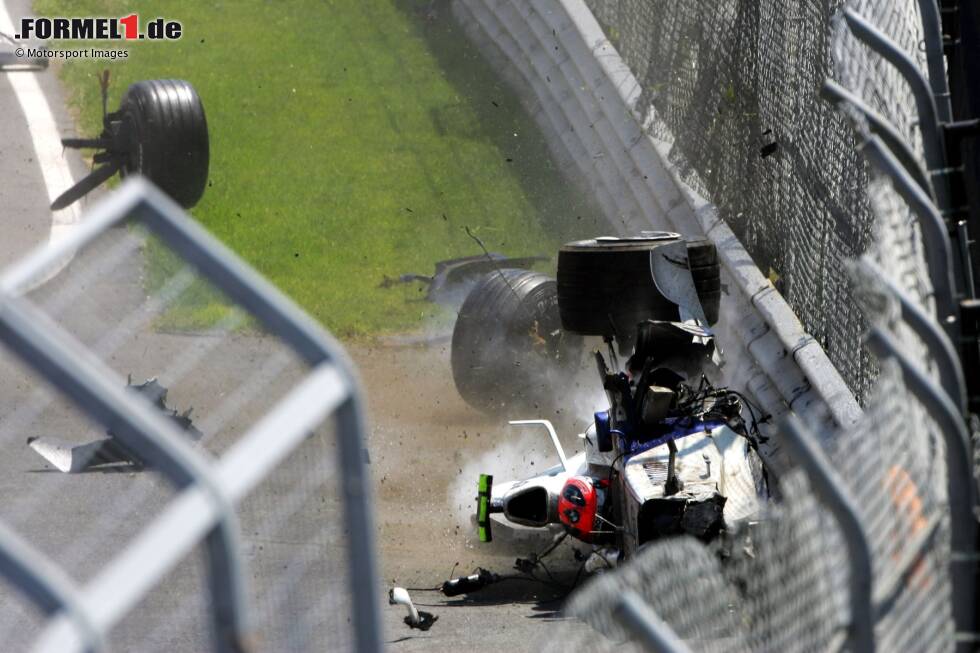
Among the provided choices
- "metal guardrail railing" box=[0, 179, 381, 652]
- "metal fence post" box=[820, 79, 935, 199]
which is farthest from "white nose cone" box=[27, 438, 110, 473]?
"metal fence post" box=[820, 79, 935, 199]

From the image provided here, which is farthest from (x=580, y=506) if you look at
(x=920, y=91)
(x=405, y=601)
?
(x=920, y=91)

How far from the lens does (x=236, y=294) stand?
246cm

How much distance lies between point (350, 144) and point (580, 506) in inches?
419

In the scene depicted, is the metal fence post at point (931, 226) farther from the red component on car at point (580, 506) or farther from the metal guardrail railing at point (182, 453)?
the red component on car at point (580, 506)

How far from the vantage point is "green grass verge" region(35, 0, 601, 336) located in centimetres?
1516

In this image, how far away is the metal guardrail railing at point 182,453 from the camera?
187 cm

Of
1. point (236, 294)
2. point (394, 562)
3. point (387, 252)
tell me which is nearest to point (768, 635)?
point (236, 294)

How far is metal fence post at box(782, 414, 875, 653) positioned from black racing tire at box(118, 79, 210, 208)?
480 inches

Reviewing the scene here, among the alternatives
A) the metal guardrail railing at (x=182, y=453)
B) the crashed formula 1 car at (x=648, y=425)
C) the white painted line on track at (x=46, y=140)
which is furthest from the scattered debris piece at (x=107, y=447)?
the white painted line on track at (x=46, y=140)

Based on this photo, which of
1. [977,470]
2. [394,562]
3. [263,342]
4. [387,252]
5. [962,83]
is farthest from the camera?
[387,252]

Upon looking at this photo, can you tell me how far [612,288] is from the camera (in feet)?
28.1

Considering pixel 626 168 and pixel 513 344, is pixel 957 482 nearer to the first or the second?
pixel 513 344

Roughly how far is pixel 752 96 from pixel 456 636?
174 inches

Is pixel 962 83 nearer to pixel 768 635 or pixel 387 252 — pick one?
pixel 768 635
